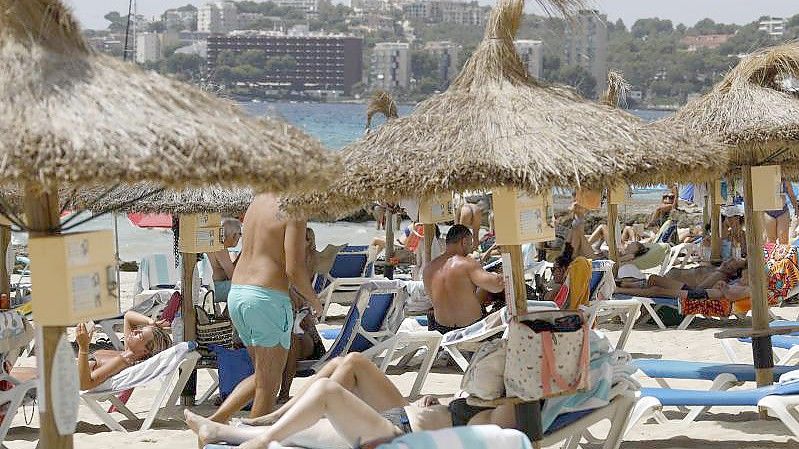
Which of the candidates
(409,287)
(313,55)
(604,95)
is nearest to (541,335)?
(409,287)

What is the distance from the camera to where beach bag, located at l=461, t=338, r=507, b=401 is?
4988mm

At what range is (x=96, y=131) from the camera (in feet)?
11.5

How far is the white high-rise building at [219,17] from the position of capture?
72.7m

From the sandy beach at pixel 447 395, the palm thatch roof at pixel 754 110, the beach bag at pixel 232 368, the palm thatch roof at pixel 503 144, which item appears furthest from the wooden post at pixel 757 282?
the beach bag at pixel 232 368

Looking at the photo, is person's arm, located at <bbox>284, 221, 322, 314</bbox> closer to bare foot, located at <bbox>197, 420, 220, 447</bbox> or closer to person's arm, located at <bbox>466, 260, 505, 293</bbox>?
bare foot, located at <bbox>197, 420, 220, 447</bbox>

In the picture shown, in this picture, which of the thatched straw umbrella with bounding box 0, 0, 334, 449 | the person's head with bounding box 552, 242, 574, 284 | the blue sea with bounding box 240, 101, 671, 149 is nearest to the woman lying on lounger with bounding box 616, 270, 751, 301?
the person's head with bounding box 552, 242, 574, 284

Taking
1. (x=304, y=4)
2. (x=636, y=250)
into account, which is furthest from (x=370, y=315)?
(x=304, y=4)

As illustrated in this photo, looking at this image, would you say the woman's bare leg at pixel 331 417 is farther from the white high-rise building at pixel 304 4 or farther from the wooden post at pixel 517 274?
the white high-rise building at pixel 304 4

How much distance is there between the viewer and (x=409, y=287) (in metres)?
9.59

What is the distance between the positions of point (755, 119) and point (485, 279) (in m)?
1.92

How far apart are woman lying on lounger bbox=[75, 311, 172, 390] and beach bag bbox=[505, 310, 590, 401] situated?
262 cm

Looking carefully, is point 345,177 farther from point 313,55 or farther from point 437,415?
point 313,55

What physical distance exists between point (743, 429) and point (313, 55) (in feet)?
235

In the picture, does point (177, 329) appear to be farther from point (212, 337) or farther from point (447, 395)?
point (447, 395)
